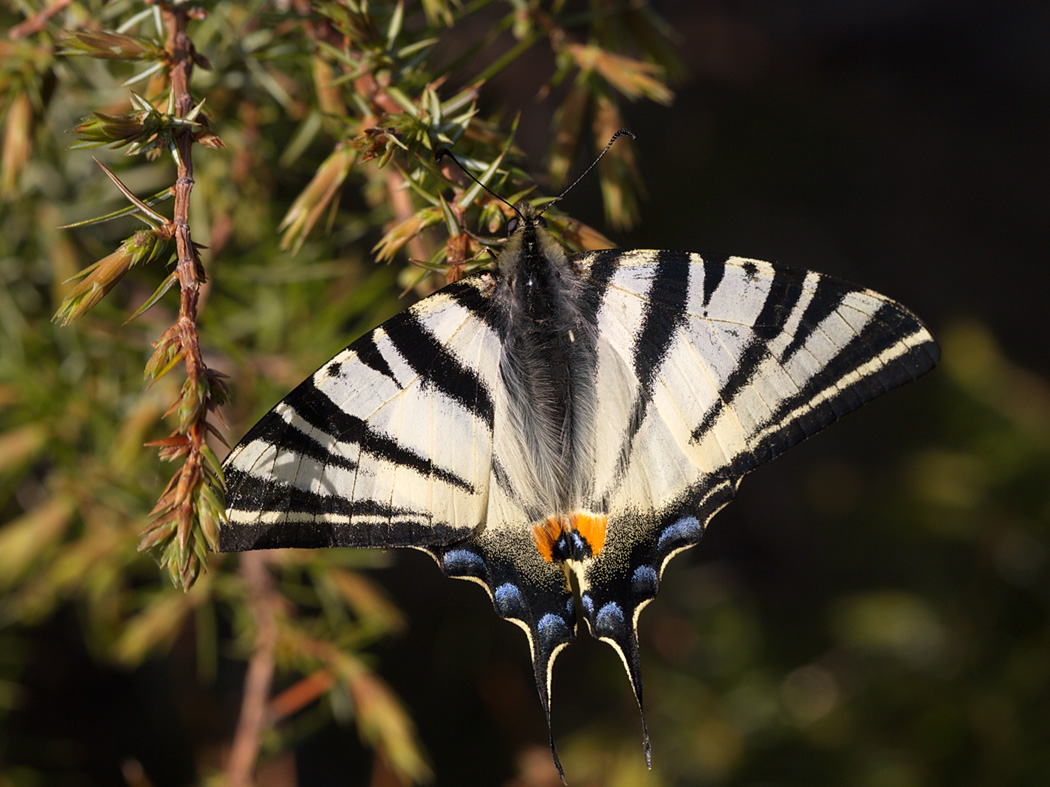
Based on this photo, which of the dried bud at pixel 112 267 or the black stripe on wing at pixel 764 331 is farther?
the black stripe on wing at pixel 764 331

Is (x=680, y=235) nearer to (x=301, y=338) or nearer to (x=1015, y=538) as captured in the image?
(x=1015, y=538)

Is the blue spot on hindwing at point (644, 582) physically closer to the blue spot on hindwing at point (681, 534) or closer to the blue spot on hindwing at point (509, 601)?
the blue spot on hindwing at point (681, 534)

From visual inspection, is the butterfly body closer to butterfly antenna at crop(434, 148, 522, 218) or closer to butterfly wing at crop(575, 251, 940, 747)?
butterfly wing at crop(575, 251, 940, 747)

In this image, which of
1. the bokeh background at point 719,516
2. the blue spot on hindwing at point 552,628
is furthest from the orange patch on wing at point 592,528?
the bokeh background at point 719,516

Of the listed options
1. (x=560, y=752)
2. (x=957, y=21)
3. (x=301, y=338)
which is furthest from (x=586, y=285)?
(x=957, y=21)

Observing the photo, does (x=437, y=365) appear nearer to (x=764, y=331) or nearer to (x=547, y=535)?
(x=547, y=535)

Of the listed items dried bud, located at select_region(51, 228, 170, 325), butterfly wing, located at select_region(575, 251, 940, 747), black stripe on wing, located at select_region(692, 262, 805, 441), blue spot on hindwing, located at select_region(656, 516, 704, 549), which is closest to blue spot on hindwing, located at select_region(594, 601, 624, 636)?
butterfly wing, located at select_region(575, 251, 940, 747)
